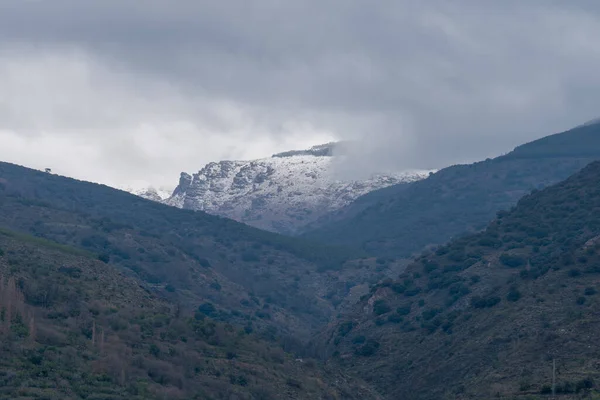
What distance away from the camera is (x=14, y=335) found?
5503 centimetres

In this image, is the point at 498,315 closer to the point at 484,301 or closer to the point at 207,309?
the point at 484,301

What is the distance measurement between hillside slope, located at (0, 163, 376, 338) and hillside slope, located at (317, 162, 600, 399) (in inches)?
560

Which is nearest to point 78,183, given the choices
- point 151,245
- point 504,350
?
point 151,245

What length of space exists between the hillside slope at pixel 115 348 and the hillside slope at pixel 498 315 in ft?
25.4

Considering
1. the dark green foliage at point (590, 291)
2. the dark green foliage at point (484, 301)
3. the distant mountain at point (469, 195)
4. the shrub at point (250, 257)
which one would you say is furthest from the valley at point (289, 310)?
the distant mountain at point (469, 195)

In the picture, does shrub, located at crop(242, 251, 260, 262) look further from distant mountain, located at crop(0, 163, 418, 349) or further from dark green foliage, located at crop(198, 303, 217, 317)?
dark green foliage, located at crop(198, 303, 217, 317)

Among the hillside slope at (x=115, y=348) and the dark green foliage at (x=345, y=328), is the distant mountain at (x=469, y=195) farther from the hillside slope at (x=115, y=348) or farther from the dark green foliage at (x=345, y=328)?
the hillside slope at (x=115, y=348)

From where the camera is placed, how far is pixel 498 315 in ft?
254

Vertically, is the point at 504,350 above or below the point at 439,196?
below

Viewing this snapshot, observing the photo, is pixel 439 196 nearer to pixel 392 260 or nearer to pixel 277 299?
pixel 392 260

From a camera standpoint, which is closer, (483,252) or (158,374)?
(158,374)

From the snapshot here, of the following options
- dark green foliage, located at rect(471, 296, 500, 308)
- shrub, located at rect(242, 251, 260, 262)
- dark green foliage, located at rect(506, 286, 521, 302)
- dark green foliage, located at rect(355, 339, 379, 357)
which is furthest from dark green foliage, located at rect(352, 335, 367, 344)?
shrub, located at rect(242, 251, 260, 262)

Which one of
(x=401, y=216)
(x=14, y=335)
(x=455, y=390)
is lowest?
(x=455, y=390)

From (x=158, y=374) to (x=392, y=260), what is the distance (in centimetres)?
9306
